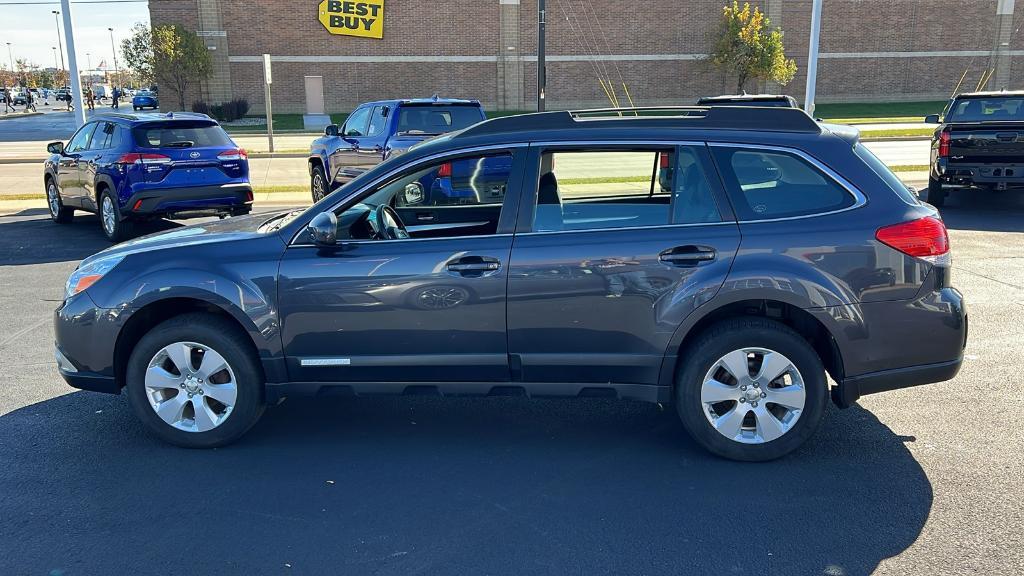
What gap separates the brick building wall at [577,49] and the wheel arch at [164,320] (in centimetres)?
4282

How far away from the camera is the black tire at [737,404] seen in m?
4.20

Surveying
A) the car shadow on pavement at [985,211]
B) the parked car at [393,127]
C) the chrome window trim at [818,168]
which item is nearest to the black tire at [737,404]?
the chrome window trim at [818,168]

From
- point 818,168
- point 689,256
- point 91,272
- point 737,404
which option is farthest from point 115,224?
point 818,168

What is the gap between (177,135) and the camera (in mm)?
11242

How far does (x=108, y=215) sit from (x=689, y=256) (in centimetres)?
1000

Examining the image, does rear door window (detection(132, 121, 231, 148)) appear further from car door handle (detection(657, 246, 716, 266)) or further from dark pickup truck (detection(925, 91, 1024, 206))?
dark pickup truck (detection(925, 91, 1024, 206))

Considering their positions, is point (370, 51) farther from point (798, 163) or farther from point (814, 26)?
point (798, 163)

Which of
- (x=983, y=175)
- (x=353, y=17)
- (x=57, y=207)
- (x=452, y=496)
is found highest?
(x=353, y=17)

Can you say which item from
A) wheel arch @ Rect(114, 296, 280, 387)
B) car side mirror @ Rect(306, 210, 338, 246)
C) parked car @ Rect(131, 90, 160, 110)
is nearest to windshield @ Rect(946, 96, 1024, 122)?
car side mirror @ Rect(306, 210, 338, 246)

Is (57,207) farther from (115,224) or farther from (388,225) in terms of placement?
(388,225)

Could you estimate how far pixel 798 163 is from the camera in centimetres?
431

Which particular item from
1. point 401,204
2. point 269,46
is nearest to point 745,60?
point 269,46

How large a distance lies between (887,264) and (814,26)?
21.1m

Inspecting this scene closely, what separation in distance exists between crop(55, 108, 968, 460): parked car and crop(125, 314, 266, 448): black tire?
0.04ft
